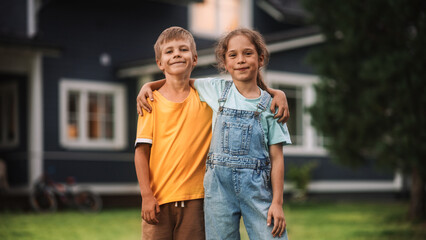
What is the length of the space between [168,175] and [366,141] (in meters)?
7.04

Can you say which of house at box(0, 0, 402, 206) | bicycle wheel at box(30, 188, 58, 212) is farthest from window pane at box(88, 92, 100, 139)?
bicycle wheel at box(30, 188, 58, 212)

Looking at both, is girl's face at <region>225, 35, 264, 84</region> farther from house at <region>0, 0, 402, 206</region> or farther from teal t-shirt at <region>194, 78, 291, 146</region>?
house at <region>0, 0, 402, 206</region>

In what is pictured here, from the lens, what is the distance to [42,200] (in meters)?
11.9

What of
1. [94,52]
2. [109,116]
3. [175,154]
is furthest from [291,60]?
[175,154]

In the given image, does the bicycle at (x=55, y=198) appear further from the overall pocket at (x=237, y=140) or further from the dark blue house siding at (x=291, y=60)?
the overall pocket at (x=237, y=140)

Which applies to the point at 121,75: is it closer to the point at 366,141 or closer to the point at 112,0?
the point at 112,0

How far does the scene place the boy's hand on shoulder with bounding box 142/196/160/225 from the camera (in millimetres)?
2744

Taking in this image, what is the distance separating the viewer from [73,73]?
13789mm

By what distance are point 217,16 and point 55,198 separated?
20.5 ft

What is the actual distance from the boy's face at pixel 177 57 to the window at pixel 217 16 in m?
12.6

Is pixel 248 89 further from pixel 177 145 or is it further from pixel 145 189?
pixel 145 189

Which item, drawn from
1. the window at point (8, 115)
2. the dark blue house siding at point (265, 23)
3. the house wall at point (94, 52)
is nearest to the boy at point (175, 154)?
the house wall at point (94, 52)

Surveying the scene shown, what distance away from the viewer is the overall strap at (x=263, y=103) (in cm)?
277

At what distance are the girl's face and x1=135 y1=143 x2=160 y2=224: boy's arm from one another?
519 mm
